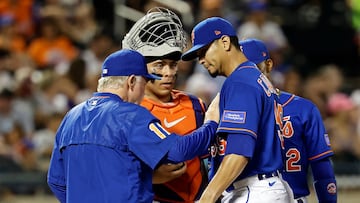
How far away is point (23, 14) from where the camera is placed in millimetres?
12445

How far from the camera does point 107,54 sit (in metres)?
11.8

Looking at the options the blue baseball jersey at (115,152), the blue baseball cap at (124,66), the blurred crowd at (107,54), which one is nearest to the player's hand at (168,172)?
the blue baseball jersey at (115,152)

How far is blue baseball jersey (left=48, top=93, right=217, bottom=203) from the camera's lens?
5.20 m

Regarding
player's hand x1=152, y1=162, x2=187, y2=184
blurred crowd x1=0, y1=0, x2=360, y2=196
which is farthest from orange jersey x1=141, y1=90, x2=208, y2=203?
blurred crowd x1=0, y1=0, x2=360, y2=196

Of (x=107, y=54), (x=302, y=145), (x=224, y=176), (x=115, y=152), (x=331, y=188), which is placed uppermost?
(x=115, y=152)

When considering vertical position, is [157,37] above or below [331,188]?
above

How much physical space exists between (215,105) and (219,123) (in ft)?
0.66

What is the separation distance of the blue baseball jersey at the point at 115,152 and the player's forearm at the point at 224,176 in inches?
8.6

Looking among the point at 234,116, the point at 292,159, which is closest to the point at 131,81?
the point at 234,116

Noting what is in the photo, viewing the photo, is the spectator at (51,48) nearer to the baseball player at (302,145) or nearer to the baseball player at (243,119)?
the baseball player at (302,145)

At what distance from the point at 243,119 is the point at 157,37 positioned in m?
1.12

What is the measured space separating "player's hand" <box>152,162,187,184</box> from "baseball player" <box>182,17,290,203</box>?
216 millimetres

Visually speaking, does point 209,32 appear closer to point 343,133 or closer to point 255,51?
point 255,51

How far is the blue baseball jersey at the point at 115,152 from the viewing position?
17.0ft
